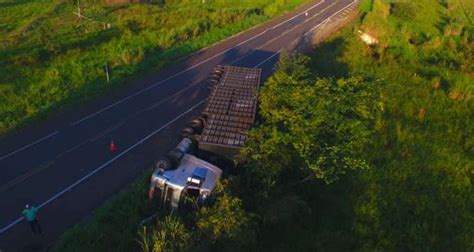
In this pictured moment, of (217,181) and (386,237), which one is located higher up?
(217,181)

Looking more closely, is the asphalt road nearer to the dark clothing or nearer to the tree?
the dark clothing

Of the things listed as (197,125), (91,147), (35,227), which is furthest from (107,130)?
(35,227)

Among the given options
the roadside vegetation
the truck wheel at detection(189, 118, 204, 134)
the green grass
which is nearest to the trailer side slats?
the truck wheel at detection(189, 118, 204, 134)

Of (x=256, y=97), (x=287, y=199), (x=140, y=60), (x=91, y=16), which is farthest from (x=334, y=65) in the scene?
A: (x=91, y=16)

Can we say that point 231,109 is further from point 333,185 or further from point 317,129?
point 333,185

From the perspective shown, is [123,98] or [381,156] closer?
[381,156]

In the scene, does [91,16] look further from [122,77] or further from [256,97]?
[256,97]
